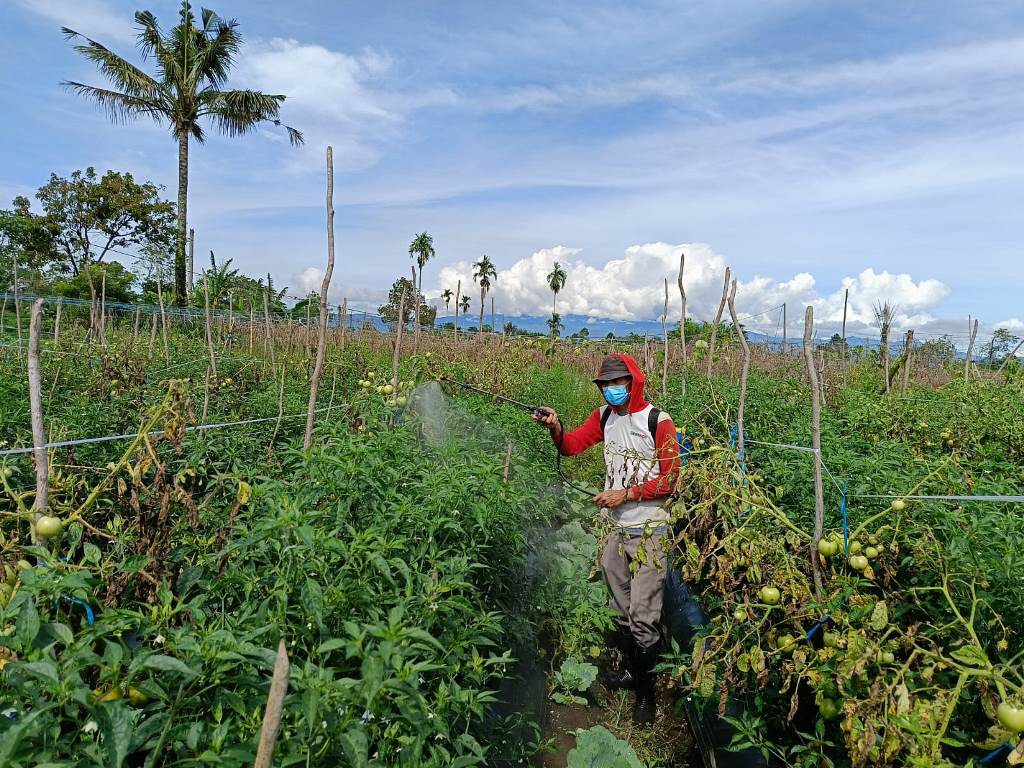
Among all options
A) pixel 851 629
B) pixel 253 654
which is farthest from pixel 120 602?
pixel 851 629

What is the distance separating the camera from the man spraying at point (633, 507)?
3.58m

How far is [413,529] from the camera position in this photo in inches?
91.1

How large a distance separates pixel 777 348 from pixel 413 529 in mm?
21743

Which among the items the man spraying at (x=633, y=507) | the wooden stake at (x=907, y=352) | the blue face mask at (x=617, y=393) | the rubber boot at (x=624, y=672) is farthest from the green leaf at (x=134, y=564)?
the wooden stake at (x=907, y=352)

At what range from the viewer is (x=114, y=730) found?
3.62 ft

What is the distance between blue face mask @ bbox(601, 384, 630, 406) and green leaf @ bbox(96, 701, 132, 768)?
2.92m

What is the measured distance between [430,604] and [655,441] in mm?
2169

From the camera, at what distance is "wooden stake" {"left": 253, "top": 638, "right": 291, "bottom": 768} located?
1007mm

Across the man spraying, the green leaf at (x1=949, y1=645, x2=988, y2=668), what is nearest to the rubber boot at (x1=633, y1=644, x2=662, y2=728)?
the man spraying

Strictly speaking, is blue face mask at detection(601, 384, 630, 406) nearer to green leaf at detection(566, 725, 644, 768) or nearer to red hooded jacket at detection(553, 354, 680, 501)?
red hooded jacket at detection(553, 354, 680, 501)

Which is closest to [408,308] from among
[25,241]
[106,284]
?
[106,284]

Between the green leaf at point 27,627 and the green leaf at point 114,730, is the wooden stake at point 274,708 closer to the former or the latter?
the green leaf at point 114,730

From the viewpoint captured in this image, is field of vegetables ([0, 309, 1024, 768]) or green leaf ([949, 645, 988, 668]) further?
green leaf ([949, 645, 988, 668])

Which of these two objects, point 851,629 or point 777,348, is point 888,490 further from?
point 777,348
